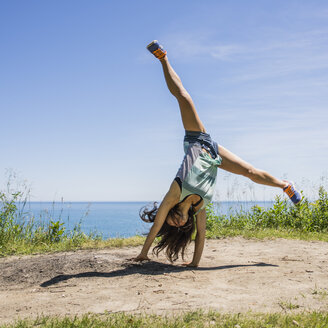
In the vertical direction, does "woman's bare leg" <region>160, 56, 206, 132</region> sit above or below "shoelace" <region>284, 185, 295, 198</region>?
above

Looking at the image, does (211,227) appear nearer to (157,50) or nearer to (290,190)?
(290,190)

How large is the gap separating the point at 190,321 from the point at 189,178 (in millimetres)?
1819

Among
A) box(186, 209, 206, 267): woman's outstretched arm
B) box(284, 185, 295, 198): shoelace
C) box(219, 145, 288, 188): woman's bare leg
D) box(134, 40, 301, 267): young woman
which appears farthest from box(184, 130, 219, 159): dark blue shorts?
box(284, 185, 295, 198): shoelace

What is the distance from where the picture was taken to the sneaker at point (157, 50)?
4750 mm

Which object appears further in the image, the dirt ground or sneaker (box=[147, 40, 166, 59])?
sneaker (box=[147, 40, 166, 59])

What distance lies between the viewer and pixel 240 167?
194 inches

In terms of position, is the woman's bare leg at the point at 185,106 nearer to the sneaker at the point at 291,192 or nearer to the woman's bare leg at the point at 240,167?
the woman's bare leg at the point at 240,167

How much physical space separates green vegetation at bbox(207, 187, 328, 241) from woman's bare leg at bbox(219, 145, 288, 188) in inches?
111

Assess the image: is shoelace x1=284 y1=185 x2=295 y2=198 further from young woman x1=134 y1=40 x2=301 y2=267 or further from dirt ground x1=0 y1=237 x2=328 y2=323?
dirt ground x1=0 y1=237 x2=328 y2=323

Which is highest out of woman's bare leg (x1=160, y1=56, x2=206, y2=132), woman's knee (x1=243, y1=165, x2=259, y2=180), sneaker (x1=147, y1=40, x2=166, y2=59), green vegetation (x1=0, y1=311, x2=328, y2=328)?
sneaker (x1=147, y1=40, x2=166, y2=59)

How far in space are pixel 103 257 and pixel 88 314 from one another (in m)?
2.05

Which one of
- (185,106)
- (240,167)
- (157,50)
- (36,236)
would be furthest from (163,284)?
(36,236)

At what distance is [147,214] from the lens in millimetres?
4730

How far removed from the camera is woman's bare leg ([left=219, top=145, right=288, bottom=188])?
4.87 metres
